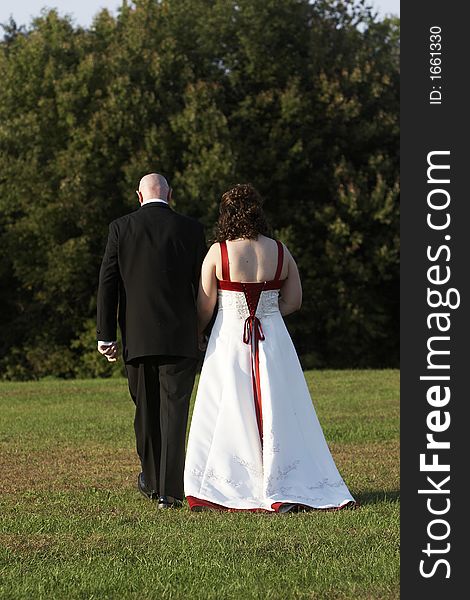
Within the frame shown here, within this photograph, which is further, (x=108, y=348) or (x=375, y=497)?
(x=375, y=497)

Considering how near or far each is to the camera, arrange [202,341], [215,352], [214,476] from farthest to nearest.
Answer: [202,341] → [215,352] → [214,476]

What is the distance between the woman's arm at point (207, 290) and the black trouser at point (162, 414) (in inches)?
12.9

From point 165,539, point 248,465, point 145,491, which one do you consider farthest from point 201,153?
point 165,539

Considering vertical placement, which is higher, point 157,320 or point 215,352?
point 157,320

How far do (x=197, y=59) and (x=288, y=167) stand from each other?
14.1 feet

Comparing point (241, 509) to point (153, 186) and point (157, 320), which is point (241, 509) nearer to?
point (157, 320)

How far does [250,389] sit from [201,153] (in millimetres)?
24900

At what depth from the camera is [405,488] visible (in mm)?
5648

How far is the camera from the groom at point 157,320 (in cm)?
934

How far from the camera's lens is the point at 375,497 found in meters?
9.55

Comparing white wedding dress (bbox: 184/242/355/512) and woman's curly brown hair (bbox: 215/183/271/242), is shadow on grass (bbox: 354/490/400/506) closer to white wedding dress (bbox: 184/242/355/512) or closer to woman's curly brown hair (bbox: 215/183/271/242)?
white wedding dress (bbox: 184/242/355/512)

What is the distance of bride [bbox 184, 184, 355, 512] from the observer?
9.14m

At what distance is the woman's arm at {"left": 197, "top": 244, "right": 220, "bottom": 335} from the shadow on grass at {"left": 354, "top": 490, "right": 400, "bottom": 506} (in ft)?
5.62

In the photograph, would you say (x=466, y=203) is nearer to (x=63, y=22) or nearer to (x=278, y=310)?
(x=278, y=310)
